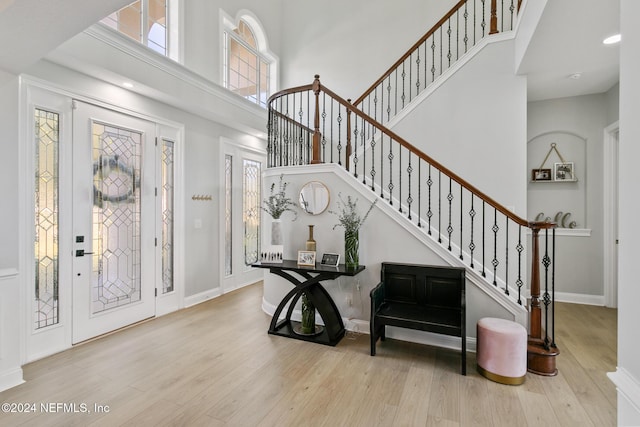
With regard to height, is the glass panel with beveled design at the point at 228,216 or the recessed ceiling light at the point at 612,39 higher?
the recessed ceiling light at the point at 612,39

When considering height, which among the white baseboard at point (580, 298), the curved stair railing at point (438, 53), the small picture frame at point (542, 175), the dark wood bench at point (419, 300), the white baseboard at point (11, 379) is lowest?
the white baseboard at point (11, 379)

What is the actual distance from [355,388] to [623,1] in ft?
8.53

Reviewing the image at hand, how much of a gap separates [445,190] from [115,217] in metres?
3.95

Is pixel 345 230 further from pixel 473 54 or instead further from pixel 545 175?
pixel 545 175

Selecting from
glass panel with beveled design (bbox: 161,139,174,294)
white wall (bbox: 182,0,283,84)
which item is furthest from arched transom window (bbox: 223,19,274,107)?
glass panel with beveled design (bbox: 161,139,174,294)

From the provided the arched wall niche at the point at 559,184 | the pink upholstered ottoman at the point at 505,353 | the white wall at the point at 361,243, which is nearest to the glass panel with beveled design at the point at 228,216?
the white wall at the point at 361,243

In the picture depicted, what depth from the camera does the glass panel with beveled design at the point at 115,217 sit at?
133 inches

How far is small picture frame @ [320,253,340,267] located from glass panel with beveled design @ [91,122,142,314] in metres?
2.24

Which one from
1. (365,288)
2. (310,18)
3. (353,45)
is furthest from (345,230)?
(310,18)

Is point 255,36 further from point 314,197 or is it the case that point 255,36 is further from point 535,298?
point 535,298

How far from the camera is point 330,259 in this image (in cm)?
349

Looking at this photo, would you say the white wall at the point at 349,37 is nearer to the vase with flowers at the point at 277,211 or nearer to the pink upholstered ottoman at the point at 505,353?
the vase with flowers at the point at 277,211

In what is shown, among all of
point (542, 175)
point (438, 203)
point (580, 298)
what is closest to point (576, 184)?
point (542, 175)

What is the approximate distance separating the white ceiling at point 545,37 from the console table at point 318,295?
2.52 m
